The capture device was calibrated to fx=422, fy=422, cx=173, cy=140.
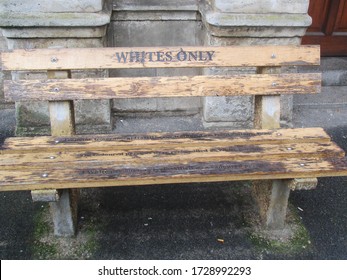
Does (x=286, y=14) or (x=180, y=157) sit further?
(x=286, y=14)

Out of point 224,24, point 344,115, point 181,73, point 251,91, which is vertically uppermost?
point 224,24

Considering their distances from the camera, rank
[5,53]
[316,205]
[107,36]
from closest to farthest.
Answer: [5,53] → [316,205] → [107,36]

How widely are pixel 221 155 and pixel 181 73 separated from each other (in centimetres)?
190

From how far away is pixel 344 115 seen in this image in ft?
15.1

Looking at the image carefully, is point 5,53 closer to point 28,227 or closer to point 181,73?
point 28,227

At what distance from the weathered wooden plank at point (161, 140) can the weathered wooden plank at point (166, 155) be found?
0.04 metres

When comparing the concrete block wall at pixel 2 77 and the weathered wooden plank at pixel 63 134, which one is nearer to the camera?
the weathered wooden plank at pixel 63 134

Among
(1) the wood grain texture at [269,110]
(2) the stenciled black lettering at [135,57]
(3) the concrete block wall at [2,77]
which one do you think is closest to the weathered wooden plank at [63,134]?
(2) the stenciled black lettering at [135,57]

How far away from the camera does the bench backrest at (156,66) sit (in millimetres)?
2844

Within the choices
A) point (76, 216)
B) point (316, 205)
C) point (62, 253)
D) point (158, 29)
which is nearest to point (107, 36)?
point (158, 29)

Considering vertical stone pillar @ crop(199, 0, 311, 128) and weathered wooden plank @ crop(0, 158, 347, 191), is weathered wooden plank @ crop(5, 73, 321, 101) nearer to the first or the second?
weathered wooden plank @ crop(0, 158, 347, 191)

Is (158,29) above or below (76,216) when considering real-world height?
above

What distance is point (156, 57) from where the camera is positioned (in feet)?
9.55

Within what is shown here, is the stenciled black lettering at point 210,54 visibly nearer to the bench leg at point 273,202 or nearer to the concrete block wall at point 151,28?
the bench leg at point 273,202
